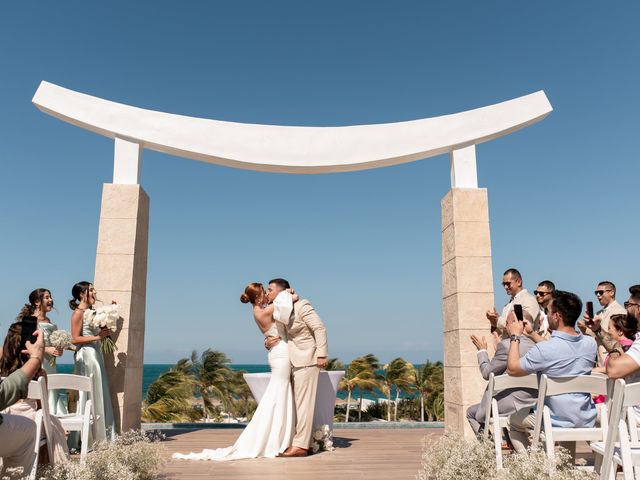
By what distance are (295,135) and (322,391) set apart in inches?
120

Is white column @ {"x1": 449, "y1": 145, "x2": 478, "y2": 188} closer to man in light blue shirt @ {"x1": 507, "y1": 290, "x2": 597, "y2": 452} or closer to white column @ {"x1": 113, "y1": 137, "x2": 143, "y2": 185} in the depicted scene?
man in light blue shirt @ {"x1": 507, "y1": 290, "x2": 597, "y2": 452}

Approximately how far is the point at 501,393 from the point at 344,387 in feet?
99.8

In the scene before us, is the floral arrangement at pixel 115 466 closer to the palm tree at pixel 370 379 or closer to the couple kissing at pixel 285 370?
the couple kissing at pixel 285 370

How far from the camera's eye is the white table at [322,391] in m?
6.04

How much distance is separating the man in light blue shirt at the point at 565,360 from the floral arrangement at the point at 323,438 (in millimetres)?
2693

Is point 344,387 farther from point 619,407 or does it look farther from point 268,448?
point 619,407

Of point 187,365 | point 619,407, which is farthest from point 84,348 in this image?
point 187,365

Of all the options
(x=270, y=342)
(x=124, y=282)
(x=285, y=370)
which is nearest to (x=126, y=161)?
(x=124, y=282)

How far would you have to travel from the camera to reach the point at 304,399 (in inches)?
225

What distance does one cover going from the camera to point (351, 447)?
6.06m

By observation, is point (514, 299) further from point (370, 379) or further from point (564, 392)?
point (370, 379)

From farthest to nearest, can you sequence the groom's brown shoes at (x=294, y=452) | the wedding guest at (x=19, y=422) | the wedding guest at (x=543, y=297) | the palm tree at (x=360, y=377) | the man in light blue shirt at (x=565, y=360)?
1. the palm tree at (x=360, y=377)
2. the groom's brown shoes at (x=294, y=452)
3. the wedding guest at (x=543, y=297)
4. the man in light blue shirt at (x=565, y=360)
5. the wedding guest at (x=19, y=422)

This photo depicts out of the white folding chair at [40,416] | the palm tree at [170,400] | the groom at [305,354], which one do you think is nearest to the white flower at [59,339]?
the white folding chair at [40,416]

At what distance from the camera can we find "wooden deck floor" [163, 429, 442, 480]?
4.52 meters
